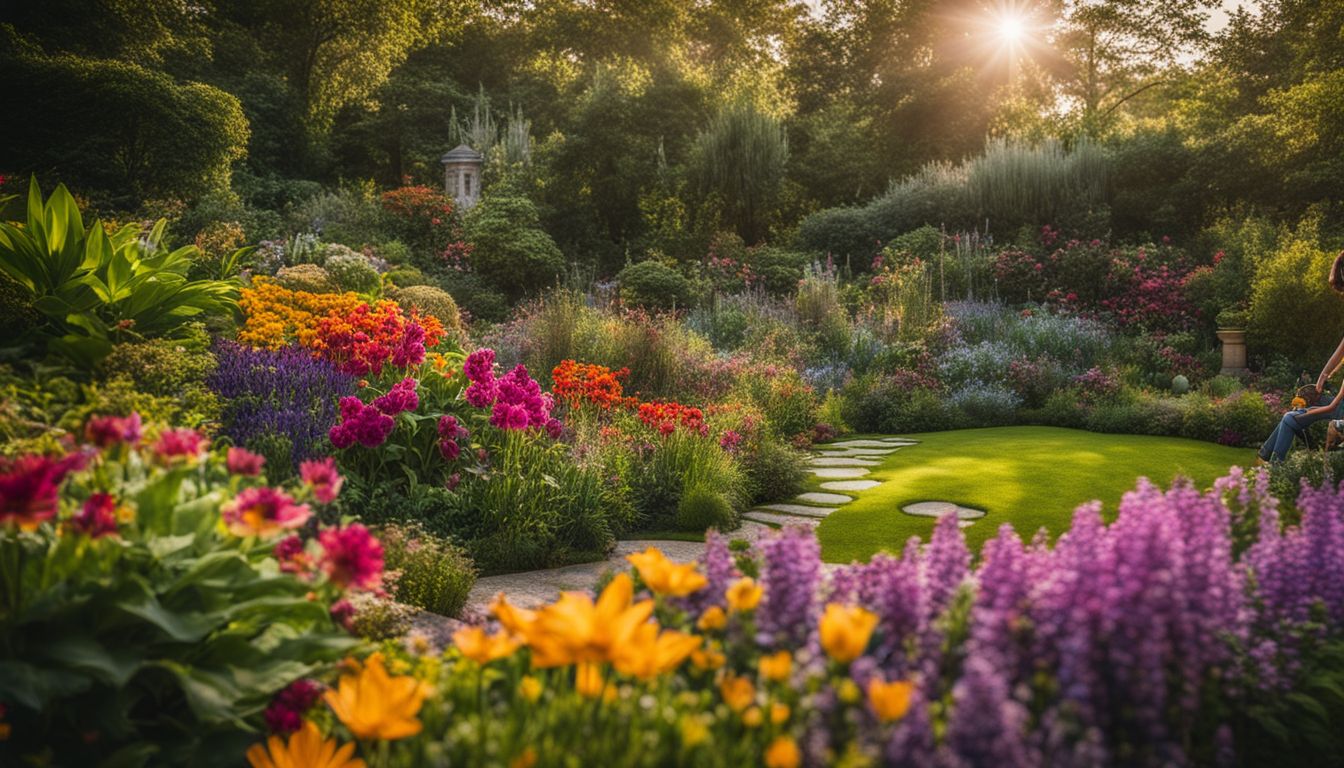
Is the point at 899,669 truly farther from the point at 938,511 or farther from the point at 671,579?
the point at 938,511

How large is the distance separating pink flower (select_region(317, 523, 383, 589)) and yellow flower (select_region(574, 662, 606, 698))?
483 millimetres

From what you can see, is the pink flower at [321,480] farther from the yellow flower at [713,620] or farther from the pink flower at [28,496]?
the yellow flower at [713,620]

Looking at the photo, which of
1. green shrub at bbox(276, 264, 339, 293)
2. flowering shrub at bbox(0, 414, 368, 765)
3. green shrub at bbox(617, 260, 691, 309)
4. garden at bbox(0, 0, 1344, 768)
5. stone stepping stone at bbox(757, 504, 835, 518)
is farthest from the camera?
Result: green shrub at bbox(617, 260, 691, 309)

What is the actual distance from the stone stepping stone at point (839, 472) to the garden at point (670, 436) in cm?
11

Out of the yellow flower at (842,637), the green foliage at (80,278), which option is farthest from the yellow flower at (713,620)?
the green foliage at (80,278)

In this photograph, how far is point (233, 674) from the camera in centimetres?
168

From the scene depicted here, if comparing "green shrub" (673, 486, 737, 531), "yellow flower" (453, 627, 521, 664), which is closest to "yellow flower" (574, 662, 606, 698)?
"yellow flower" (453, 627, 521, 664)

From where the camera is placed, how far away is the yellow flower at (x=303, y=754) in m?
1.58

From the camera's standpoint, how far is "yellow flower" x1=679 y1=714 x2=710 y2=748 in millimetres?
1214

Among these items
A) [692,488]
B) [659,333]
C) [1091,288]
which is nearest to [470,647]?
[692,488]

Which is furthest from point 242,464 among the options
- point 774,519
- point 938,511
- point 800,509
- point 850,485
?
point 850,485

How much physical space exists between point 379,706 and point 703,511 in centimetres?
338

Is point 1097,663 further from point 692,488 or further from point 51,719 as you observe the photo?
point 692,488

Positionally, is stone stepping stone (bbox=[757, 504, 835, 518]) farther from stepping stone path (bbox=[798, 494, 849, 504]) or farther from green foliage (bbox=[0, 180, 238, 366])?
green foliage (bbox=[0, 180, 238, 366])
